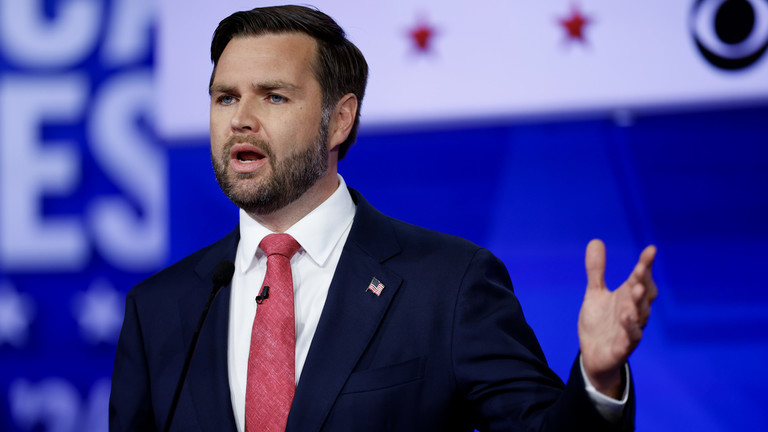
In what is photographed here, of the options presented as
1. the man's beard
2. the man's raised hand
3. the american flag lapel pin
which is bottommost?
the man's raised hand

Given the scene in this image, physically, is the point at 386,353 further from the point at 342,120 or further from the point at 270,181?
the point at 342,120

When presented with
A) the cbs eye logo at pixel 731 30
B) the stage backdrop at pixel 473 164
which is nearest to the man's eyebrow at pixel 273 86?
the stage backdrop at pixel 473 164

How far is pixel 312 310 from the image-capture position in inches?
71.8

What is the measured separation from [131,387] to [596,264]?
107 centimetres

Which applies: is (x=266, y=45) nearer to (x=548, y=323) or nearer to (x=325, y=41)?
(x=325, y=41)

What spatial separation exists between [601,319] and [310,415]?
60cm

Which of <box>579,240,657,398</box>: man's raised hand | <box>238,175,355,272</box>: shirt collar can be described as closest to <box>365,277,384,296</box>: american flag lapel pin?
<box>238,175,355,272</box>: shirt collar

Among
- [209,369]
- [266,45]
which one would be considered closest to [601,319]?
[209,369]

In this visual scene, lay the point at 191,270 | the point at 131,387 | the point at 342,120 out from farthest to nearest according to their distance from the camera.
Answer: the point at 342,120
the point at 191,270
the point at 131,387

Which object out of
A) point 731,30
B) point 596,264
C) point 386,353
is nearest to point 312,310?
→ point 386,353

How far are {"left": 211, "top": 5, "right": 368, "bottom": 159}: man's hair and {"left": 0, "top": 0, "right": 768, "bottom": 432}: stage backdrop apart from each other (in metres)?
0.84

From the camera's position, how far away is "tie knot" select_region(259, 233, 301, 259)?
185cm

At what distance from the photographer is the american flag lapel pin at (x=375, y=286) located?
1.79 metres

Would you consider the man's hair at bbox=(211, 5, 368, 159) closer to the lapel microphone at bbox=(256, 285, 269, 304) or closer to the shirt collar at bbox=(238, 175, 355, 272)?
the shirt collar at bbox=(238, 175, 355, 272)
